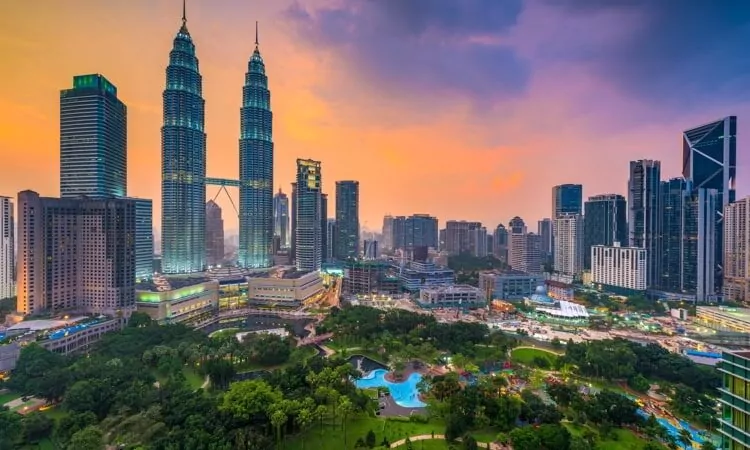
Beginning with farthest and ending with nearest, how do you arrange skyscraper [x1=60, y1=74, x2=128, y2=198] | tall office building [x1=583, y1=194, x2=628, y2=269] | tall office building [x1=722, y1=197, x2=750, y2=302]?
tall office building [x1=583, y1=194, x2=628, y2=269], skyscraper [x1=60, y1=74, x2=128, y2=198], tall office building [x1=722, y1=197, x2=750, y2=302]

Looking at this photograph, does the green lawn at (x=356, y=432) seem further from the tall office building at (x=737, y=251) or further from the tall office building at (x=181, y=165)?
the tall office building at (x=181, y=165)

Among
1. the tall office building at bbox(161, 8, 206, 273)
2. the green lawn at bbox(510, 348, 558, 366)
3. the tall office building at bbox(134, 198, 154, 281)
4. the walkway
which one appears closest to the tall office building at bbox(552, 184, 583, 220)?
the green lawn at bbox(510, 348, 558, 366)

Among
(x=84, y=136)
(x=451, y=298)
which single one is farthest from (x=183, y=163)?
(x=451, y=298)

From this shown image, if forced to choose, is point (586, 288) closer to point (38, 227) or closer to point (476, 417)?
point (476, 417)

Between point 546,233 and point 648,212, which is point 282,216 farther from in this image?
point 648,212

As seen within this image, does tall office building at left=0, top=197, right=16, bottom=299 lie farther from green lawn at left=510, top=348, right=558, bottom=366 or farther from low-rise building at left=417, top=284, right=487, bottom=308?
green lawn at left=510, top=348, right=558, bottom=366

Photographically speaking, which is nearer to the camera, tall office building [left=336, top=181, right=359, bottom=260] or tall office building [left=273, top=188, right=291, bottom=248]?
tall office building [left=336, top=181, right=359, bottom=260]

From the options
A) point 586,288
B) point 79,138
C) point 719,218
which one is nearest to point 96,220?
point 79,138
